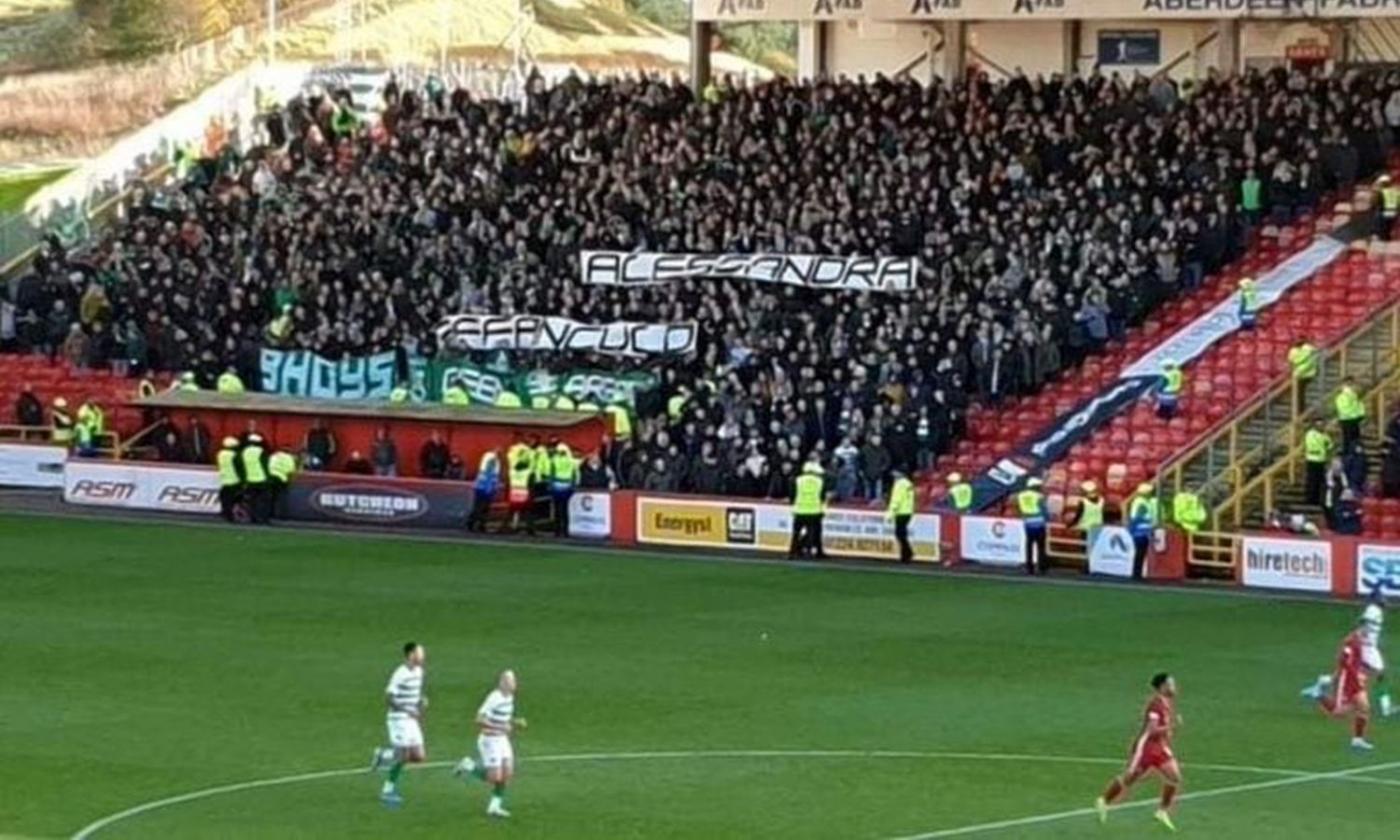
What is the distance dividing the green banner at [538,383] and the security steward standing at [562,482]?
13.4 ft

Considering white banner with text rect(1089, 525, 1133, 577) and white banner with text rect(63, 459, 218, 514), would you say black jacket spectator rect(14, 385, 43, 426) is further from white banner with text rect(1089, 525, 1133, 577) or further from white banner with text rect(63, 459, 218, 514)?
white banner with text rect(1089, 525, 1133, 577)

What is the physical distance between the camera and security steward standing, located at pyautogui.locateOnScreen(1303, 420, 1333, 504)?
52094mm

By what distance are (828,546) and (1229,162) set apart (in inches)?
456

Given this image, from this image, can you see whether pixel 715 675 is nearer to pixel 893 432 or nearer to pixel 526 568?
pixel 526 568

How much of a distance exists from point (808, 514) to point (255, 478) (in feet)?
33.9

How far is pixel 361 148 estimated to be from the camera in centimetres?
7331

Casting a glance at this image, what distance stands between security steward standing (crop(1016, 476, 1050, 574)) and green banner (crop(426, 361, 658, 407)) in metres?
10.6

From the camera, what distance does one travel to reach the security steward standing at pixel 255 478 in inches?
2288

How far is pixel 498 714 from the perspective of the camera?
29891 mm

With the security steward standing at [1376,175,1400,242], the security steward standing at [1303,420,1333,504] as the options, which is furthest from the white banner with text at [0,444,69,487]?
the security steward standing at [1376,175,1400,242]

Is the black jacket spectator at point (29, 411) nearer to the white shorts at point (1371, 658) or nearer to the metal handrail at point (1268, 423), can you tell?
the metal handrail at point (1268, 423)

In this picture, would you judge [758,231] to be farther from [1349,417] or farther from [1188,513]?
[1188,513]

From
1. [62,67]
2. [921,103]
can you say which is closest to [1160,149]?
[921,103]

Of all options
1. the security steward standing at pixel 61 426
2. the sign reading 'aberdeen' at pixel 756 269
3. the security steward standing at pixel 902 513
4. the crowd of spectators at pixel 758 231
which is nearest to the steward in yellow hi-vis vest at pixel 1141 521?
the security steward standing at pixel 902 513
